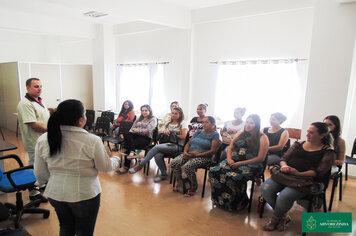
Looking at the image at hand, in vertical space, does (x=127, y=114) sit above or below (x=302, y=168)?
above

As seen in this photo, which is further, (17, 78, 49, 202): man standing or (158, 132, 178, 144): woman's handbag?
(158, 132, 178, 144): woman's handbag

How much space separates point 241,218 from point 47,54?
7872mm

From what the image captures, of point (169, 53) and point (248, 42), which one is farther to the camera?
point (169, 53)

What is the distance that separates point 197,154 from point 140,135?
1211mm

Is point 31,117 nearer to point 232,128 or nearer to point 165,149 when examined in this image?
point 165,149

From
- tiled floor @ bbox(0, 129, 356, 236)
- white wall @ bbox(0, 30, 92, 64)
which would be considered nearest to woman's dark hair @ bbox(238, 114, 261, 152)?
tiled floor @ bbox(0, 129, 356, 236)

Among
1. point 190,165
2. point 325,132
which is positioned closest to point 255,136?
point 325,132

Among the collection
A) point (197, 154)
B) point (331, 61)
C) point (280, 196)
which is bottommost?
point (280, 196)

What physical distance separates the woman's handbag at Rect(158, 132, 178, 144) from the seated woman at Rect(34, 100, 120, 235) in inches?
83.0

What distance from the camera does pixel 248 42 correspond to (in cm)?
450

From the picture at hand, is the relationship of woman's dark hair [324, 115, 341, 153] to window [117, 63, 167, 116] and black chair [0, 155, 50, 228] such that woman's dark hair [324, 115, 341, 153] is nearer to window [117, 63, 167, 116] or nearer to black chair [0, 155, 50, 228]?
black chair [0, 155, 50, 228]

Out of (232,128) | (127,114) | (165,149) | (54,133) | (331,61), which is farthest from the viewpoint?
(127,114)

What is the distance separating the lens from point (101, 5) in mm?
3793

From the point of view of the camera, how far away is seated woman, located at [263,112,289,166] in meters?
3.25
